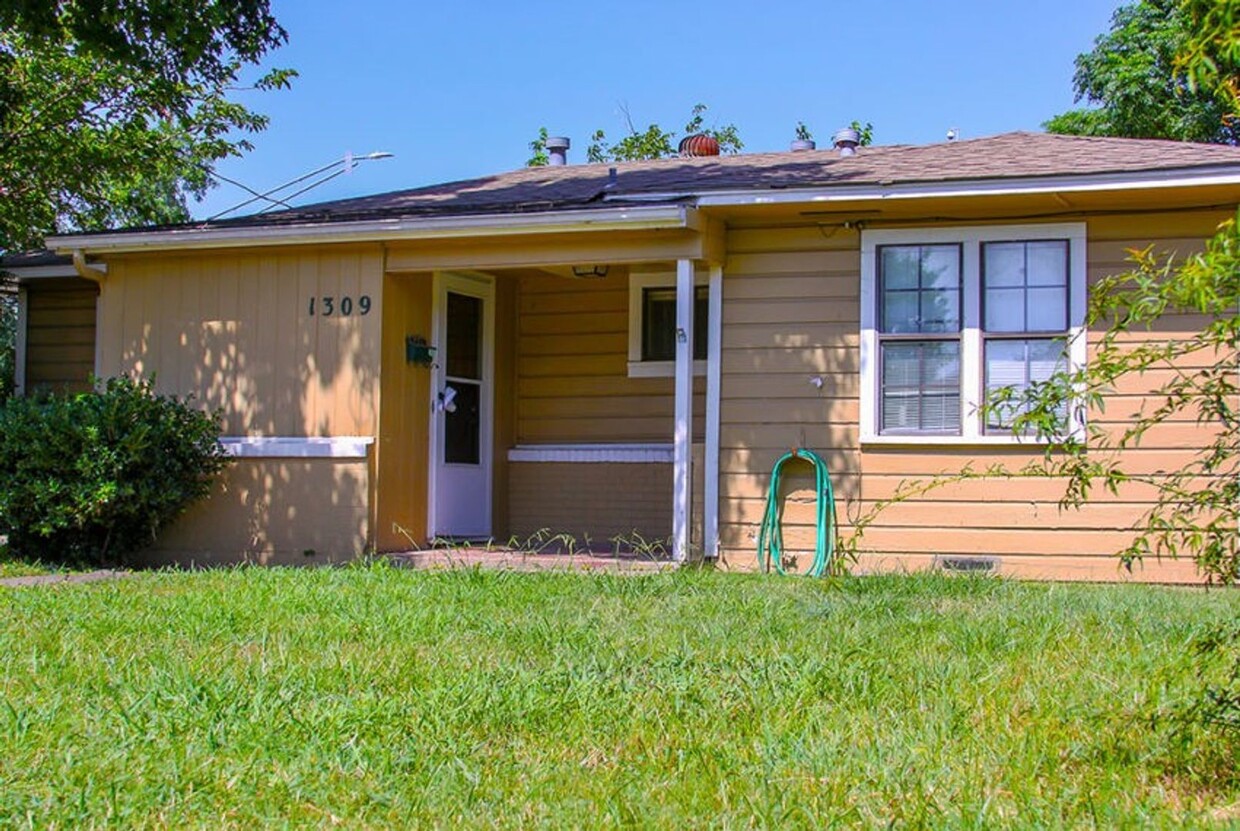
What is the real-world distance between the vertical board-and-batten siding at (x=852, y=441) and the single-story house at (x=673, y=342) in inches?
0.7

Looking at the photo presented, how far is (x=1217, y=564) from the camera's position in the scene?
3248 millimetres

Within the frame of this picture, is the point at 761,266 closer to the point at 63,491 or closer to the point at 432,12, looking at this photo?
the point at 63,491

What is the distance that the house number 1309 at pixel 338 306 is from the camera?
964 cm

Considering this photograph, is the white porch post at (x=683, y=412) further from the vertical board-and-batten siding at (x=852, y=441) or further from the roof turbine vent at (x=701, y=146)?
the roof turbine vent at (x=701, y=146)

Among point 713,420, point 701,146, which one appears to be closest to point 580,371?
point 713,420

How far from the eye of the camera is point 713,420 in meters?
9.23

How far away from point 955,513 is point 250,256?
5.47 metres

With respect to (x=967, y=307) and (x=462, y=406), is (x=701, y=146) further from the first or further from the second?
(x=967, y=307)

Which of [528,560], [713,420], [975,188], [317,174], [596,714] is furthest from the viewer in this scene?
[317,174]

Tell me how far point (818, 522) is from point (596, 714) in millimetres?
5117

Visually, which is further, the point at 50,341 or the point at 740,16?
the point at 740,16

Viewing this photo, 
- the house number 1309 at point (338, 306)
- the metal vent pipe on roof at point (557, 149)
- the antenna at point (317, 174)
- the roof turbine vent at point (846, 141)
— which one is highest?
the antenna at point (317, 174)

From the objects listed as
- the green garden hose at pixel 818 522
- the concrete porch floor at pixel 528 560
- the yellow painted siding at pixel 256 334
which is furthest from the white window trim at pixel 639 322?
the yellow painted siding at pixel 256 334

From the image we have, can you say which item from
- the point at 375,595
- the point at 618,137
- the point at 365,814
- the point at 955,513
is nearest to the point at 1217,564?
the point at 365,814
